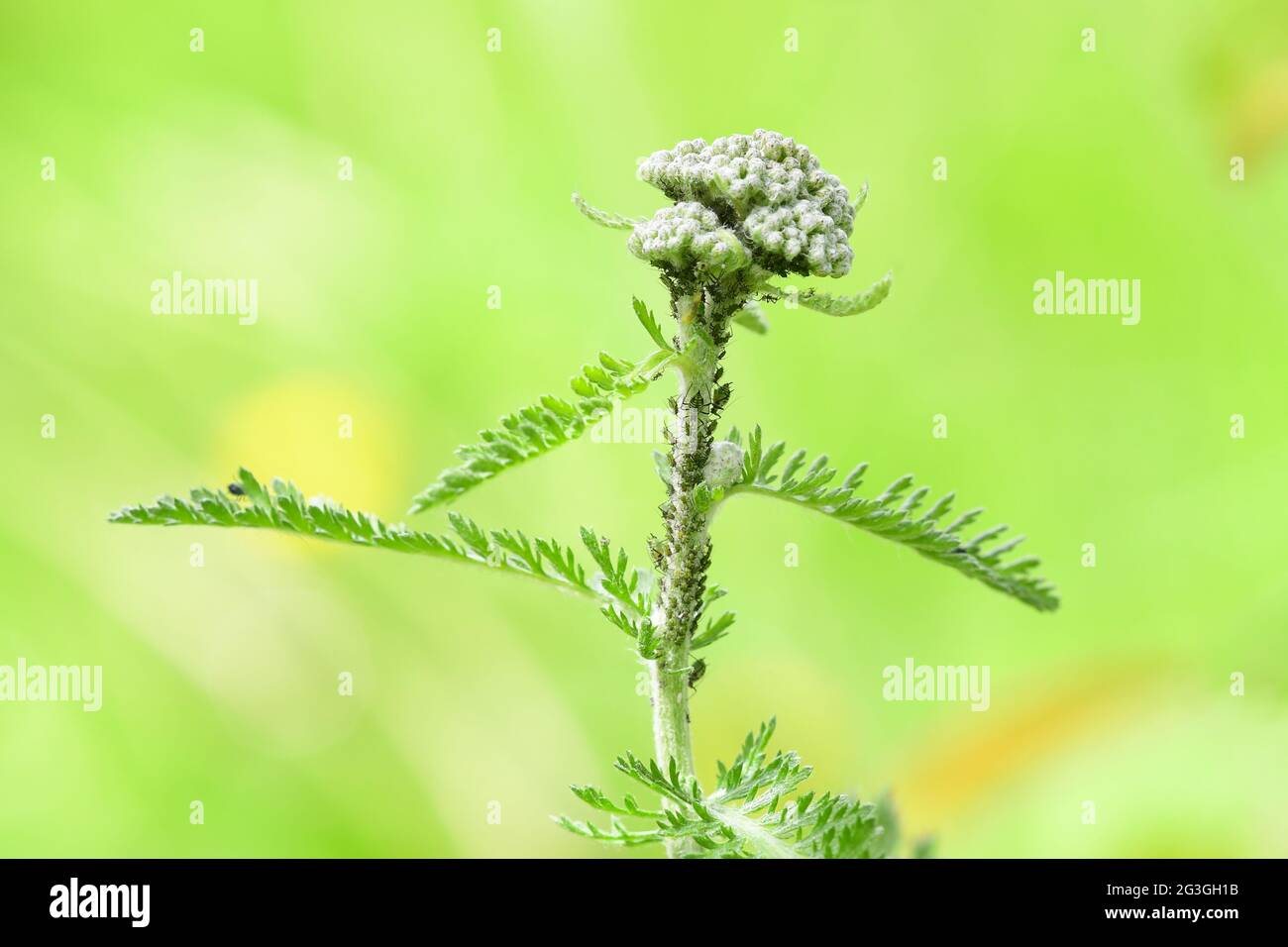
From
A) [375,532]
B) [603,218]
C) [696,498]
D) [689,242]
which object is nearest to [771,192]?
[689,242]

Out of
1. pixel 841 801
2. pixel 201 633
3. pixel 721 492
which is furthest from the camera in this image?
pixel 201 633

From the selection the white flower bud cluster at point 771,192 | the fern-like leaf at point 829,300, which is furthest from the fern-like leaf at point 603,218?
the fern-like leaf at point 829,300

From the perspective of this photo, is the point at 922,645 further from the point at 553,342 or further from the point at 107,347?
the point at 107,347

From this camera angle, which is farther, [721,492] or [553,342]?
[553,342]

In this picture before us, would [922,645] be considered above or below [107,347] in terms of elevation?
below

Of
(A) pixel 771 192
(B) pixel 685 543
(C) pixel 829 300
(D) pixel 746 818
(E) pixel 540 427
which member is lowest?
(D) pixel 746 818

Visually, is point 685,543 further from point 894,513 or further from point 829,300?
point 829,300

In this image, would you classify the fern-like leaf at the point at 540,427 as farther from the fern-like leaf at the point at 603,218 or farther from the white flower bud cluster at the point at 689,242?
the fern-like leaf at the point at 603,218

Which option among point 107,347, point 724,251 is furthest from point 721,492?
point 107,347
